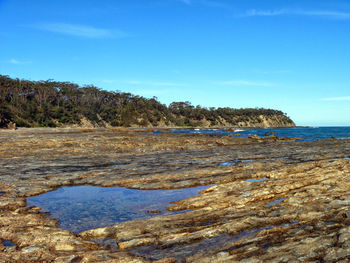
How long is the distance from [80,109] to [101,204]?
122565mm

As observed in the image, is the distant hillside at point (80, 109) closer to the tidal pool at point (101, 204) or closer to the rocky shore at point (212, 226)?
the tidal pool at point (101, 204)

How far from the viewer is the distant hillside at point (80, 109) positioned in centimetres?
10731

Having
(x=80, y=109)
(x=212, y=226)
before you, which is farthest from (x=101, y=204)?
(x=80, y=109)

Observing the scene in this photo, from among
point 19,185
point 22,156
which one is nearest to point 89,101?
point 22,156

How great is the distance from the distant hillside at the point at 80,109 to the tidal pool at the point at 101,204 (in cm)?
8612

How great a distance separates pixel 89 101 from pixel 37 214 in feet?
446

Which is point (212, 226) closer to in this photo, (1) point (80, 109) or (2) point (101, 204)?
(2) point (101, 204)

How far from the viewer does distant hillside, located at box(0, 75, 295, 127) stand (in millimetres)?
107312

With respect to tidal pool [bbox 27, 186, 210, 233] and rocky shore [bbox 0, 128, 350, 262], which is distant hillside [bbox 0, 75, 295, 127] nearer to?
tidal pool [bbox 27, 186, 210, 233]

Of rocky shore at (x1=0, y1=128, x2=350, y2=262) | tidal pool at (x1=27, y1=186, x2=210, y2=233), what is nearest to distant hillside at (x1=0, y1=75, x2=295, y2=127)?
tidal pool at (x1=27, y1=186, x2=210, y2=233)

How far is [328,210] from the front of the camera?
1001 centimetres

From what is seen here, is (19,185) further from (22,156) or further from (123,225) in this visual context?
(22,156)

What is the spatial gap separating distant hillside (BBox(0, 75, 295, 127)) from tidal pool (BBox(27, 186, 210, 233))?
86.1 metres

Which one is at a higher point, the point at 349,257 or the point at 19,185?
the point at 349,257
